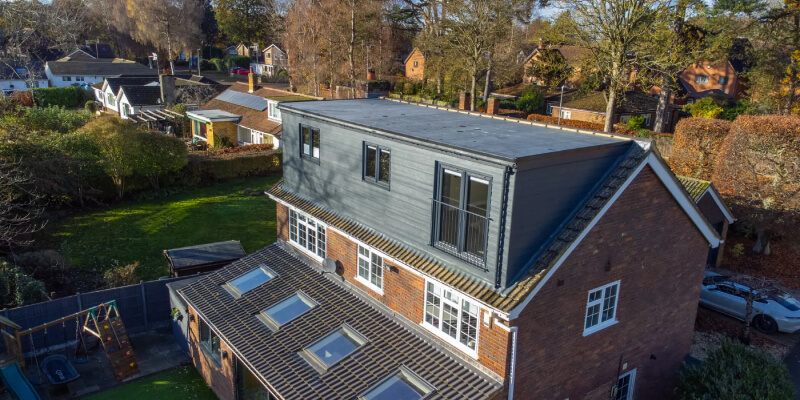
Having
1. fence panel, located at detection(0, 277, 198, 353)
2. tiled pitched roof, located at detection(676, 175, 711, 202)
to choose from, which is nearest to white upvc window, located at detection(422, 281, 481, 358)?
fence panel, located at detection(0, 277, 198, 353)

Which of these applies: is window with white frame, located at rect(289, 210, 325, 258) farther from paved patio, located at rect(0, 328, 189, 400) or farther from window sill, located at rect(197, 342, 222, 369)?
paved patio, located at rect(0, 328, 189, 400)

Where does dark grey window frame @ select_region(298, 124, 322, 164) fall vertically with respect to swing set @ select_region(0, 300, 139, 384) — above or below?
above

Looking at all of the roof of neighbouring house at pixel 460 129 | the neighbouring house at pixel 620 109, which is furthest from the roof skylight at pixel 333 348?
the neighbouring house at pixel 620 109

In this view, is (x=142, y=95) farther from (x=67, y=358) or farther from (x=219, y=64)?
(x=219, y=64)

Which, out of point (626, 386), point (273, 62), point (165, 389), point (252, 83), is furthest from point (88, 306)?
point (273, 62)

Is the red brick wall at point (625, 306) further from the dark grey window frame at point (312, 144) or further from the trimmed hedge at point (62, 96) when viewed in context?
the trimmed hedge at point (62, 96)

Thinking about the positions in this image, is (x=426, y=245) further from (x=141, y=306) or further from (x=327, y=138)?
(x=141, y=306)

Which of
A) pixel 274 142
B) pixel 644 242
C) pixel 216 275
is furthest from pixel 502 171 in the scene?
pixel 274 142
